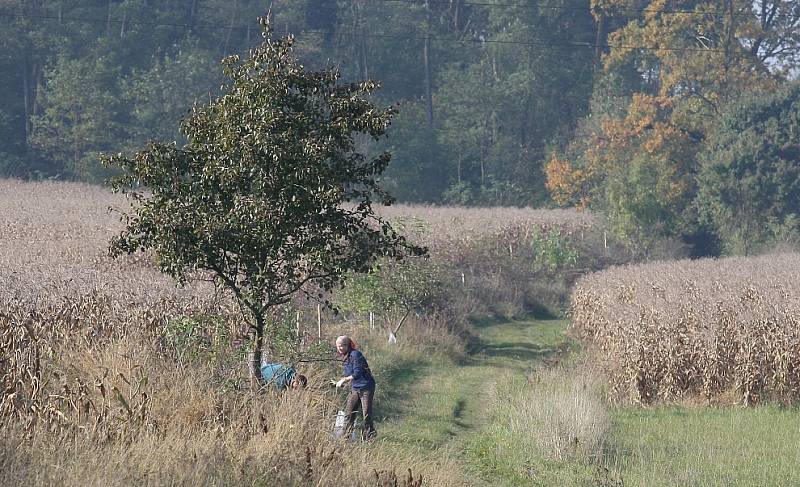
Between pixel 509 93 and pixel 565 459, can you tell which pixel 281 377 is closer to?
pixel 565 459

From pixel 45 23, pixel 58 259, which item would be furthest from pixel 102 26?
pixel 58 259

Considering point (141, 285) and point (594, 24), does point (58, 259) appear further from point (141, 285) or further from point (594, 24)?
point (594, 24)

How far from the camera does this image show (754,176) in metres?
53.1

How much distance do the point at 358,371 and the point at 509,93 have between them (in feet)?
191

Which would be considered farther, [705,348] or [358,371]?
[705,348]

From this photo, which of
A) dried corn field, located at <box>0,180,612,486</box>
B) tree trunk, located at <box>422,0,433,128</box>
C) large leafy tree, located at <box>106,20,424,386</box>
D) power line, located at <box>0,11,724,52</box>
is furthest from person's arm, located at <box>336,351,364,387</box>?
tree trunk, located at <box>422,0,433,128</box>

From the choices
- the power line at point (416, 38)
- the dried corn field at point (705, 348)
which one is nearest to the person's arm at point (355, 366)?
the dried corn field at point (705, 348)

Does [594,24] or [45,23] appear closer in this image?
[45,23]

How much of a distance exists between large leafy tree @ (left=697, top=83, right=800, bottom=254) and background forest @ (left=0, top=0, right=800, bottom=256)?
0.08 m

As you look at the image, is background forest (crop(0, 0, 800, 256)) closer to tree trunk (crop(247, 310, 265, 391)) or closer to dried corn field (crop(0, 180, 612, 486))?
dried corn field (crop(0, 180, 612, 486))

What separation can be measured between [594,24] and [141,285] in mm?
63142

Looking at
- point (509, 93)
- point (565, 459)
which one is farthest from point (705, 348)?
point (509, 93)

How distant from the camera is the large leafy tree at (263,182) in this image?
1321 cm

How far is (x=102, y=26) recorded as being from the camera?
221 ft
